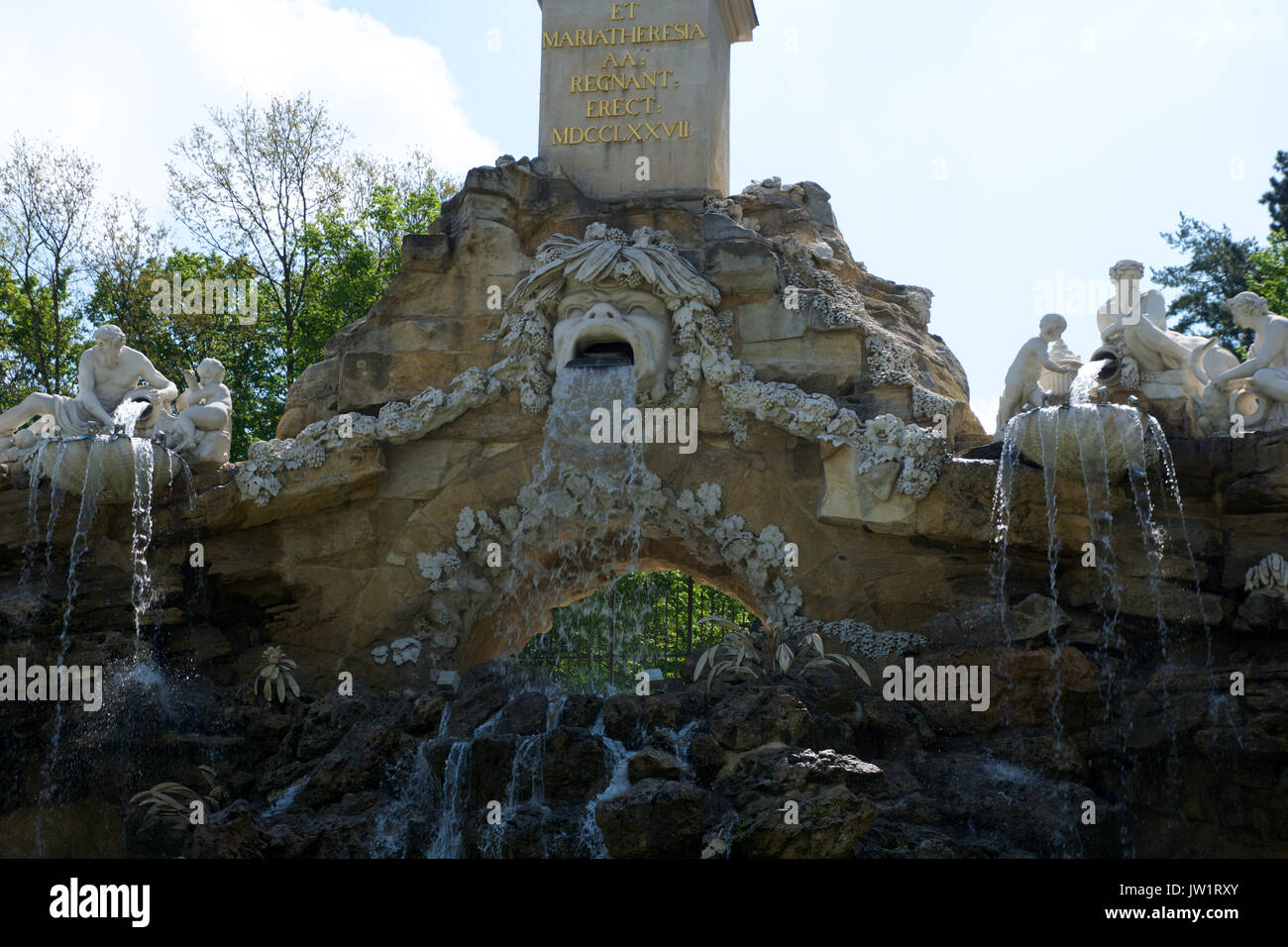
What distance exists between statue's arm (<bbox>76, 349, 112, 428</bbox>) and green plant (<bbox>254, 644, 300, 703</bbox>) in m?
2.49

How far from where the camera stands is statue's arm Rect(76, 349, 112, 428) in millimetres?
13914

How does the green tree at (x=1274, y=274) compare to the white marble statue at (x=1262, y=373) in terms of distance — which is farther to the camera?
the green tree at (x=1274, y=274)

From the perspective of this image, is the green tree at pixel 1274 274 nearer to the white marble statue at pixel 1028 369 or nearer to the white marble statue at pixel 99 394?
the white marble statue at pixel 1028 369

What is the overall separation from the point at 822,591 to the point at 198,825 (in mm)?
5173

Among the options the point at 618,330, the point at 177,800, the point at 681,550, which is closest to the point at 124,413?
the point at 177,800

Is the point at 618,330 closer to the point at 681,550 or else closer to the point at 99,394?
the point at 681,550

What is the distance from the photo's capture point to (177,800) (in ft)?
37.4

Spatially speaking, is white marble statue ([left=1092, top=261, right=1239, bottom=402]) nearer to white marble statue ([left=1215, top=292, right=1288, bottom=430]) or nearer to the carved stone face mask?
white marble statue ([left=1215, top=292, right=1288, bottom=430])

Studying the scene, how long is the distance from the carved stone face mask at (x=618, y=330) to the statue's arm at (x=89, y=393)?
12.2 ft

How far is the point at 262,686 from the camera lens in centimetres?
1278

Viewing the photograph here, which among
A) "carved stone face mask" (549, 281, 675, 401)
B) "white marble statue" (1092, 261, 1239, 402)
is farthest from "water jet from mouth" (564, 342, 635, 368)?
"white marble statue" (1092, 261, 1239, 402)

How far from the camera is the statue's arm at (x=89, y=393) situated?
548 inches

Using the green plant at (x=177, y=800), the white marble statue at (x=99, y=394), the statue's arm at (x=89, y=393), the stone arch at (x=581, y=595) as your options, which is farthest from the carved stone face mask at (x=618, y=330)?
the green plant at (x=177, y=800)

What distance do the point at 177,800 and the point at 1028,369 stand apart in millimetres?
7071
